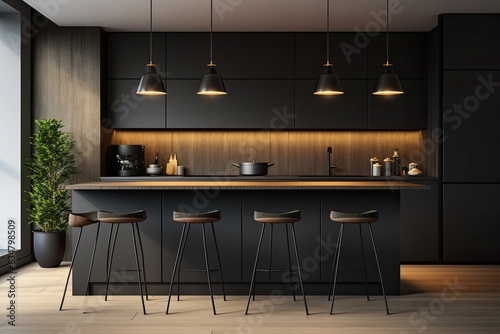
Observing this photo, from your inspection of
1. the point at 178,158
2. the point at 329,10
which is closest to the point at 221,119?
the point at 178,158

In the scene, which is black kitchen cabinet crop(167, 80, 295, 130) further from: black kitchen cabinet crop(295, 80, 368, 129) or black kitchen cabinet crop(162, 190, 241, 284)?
black kitchen cabinet crop(162, 190, 241, 284)

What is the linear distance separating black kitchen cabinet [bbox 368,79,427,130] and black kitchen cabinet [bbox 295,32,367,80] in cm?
29

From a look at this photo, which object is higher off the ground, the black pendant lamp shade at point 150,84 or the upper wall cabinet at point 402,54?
the upper wall cabinet at point 402,54

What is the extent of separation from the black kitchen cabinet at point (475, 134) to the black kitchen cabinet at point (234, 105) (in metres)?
1.97

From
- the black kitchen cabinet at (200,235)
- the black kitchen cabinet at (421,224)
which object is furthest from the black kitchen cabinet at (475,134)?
the black kitchen cabinet at (200,235)

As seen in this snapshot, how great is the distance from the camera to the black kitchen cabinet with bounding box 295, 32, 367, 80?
24.4ft

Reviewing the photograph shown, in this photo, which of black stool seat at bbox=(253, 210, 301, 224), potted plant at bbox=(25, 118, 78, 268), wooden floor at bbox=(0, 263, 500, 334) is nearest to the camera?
wooden floor at bbox=(0, 263, 500, 334)

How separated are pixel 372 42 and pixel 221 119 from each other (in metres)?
2.14

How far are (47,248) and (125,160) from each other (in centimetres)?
142

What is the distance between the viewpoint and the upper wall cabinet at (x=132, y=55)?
745 cm

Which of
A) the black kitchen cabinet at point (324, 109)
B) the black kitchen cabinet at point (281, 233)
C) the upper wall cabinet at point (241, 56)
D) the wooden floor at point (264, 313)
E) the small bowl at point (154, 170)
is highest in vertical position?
the upper wall cabinet at point (241, 56)

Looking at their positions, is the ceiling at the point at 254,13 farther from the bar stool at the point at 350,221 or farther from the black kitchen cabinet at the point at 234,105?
the bar stool at the point at 350,221

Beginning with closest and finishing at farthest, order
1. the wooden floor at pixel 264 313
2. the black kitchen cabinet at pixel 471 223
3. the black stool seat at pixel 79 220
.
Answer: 1. the wooden floor at pixel 264 313
2. the black stool seat at pixel 79 220
3. the black kitchen cabinet at pixel 471 223

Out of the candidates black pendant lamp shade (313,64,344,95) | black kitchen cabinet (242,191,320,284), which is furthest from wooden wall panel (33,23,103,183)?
black pendant lamp shade (313,64,344,95)
